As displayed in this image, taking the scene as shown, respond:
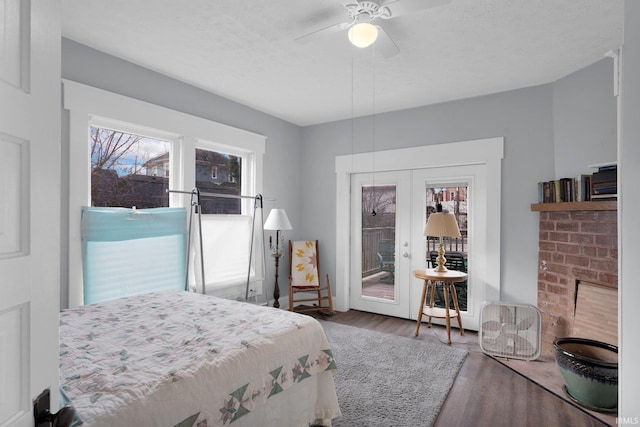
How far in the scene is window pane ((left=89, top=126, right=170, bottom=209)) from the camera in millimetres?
2854

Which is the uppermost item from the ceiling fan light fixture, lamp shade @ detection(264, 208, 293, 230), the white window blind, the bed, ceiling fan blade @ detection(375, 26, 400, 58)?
ceiling fan blade @ detection(375, 26, 400, 58)

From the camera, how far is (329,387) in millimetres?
2109

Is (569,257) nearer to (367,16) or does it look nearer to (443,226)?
(443,226)

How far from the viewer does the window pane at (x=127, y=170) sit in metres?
2.85

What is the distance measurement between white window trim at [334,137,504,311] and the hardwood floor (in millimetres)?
973

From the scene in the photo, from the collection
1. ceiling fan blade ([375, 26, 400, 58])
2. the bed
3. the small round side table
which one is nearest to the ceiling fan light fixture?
ceiling fan blade ([375, 26, 400, 58])

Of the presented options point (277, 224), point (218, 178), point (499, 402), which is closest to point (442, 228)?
point (499, 402)

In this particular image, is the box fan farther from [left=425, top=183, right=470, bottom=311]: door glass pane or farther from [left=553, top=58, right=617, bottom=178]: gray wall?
[left=553, top=58, right=617, bottom=178]: gray wall

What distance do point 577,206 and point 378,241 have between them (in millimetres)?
2192

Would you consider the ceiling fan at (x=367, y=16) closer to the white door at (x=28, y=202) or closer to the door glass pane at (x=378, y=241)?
the white door at (x=28, y=202)

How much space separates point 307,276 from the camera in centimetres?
453

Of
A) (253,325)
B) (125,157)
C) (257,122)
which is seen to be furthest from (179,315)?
(257,122)

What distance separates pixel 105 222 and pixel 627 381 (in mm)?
3198

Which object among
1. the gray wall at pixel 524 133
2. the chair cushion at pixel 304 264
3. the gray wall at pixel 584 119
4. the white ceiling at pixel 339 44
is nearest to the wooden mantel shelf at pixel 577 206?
the gray wall at pixel 524 133
